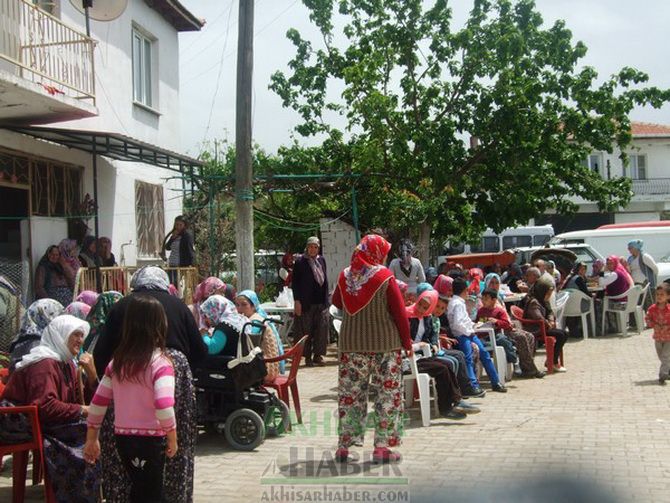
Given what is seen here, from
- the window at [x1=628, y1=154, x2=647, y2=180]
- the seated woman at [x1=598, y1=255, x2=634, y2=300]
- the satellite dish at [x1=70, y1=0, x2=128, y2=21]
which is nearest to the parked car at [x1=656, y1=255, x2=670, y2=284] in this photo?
the seated woman at [x1=598, y1=255, x2=634, y2=300]

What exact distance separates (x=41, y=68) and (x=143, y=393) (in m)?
7.96

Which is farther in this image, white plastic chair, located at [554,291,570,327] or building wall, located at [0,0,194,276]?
white plastic chair, located at [554,291,570,327]

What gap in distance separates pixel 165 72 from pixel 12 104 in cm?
645

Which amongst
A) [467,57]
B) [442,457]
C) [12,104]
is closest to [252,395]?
[442,457]

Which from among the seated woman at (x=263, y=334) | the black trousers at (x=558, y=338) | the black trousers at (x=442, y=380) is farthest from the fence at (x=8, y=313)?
the black trousers at (x=558, y=338)

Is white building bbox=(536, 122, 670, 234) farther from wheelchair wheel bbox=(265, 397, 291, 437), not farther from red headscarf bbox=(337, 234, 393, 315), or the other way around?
red headscarf bbox=(337, 234, 393, 315)

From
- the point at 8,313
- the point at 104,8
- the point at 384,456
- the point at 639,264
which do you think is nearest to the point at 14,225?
the point at 8,313

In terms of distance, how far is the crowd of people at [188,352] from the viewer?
4.65 m

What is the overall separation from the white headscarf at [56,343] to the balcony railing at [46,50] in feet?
17.5

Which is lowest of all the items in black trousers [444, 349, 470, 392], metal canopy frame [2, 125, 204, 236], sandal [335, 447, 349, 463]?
sandal [335, 447, 349, 463]

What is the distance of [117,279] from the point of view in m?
12.5

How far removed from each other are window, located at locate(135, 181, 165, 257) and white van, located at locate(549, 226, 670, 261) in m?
11.1

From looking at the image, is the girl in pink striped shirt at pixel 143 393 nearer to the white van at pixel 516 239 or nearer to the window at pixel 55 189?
the window at pixel 55 189

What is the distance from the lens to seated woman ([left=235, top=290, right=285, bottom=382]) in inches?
322
